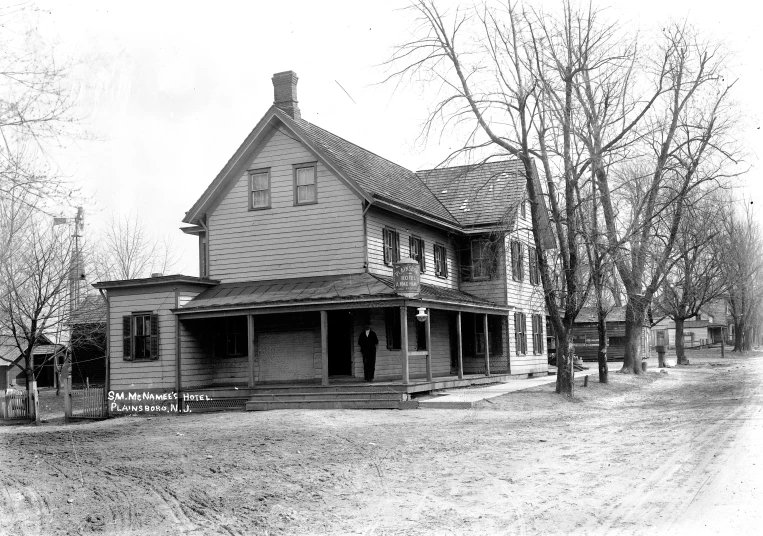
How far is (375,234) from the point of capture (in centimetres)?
2445

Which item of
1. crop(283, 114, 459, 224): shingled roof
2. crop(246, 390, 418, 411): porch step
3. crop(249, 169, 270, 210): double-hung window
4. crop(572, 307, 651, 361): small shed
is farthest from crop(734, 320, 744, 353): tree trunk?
crop(246, 390, 418, 411): porch step

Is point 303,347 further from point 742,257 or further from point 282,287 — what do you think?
point 742,257

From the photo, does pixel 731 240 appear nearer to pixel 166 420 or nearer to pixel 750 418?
pixel 750 418

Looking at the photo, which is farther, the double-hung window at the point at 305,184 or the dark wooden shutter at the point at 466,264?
the dark wooden shutter at the point at 466,264

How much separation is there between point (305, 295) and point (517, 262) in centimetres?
1354

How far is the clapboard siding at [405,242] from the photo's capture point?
2417 centimetres

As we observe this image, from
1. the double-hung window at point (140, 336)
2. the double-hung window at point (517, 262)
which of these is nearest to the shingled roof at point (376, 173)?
the double-hung window at point (517, 262)

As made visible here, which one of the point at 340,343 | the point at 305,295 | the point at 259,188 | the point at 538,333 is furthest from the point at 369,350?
the point at 538,333

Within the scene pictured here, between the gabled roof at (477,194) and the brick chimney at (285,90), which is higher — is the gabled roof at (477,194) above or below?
below

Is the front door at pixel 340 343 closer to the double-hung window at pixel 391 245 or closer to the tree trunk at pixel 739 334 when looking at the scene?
the double-hung window at pixel 391 245

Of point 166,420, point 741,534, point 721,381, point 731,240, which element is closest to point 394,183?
point 166,420

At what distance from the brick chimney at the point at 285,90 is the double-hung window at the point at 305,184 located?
3.17m

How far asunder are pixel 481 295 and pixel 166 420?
1484 centimetres

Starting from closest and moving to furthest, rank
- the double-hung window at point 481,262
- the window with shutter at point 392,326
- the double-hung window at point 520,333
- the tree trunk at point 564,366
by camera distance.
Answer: the tree trunk at point 564,366 → the window with shutter at point 392,326 → the double-hung window at point 481,262 → the double-hung window at point 520,333
